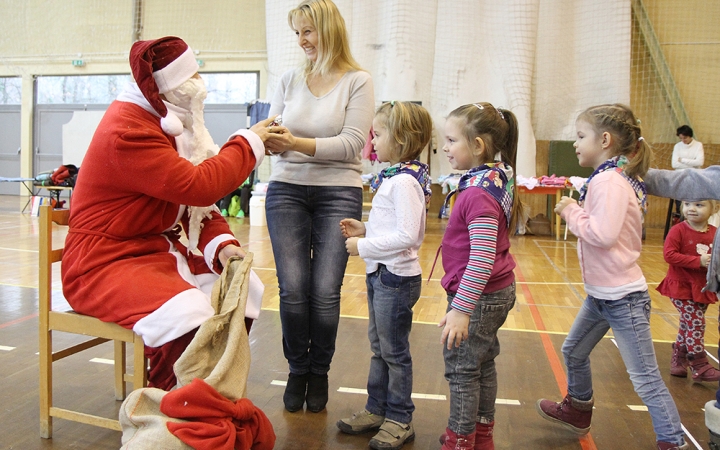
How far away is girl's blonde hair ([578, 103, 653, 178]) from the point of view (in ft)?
5.80

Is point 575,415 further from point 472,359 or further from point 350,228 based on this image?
point 350,228

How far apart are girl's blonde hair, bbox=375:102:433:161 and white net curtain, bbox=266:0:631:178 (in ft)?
23.5

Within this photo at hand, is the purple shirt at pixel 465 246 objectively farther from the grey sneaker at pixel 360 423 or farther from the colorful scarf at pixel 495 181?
the grey sneaker at pixel 360 423

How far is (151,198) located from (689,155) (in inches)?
322

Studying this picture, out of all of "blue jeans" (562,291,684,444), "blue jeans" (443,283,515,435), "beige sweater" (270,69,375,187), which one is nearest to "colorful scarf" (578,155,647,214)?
"blue jeans" (562,291,684,444)

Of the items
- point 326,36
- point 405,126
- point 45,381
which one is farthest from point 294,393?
point 326,36

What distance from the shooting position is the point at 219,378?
1400 mm

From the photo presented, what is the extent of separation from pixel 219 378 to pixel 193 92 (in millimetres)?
783

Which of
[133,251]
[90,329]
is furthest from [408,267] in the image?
[90,329]

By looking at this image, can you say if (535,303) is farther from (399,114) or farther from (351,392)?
(399,114)

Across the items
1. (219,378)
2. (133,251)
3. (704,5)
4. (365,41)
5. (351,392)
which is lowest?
(351,392)

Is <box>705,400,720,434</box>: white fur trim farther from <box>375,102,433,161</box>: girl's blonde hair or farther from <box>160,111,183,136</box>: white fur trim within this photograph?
<box>160,111,183,136</box>: white fur trim

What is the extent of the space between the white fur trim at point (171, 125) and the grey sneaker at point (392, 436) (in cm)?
107

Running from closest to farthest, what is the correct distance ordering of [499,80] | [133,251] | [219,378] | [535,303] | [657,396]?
[219,378] < [133,251] < [657,396] < [535,303] < [499,80]
